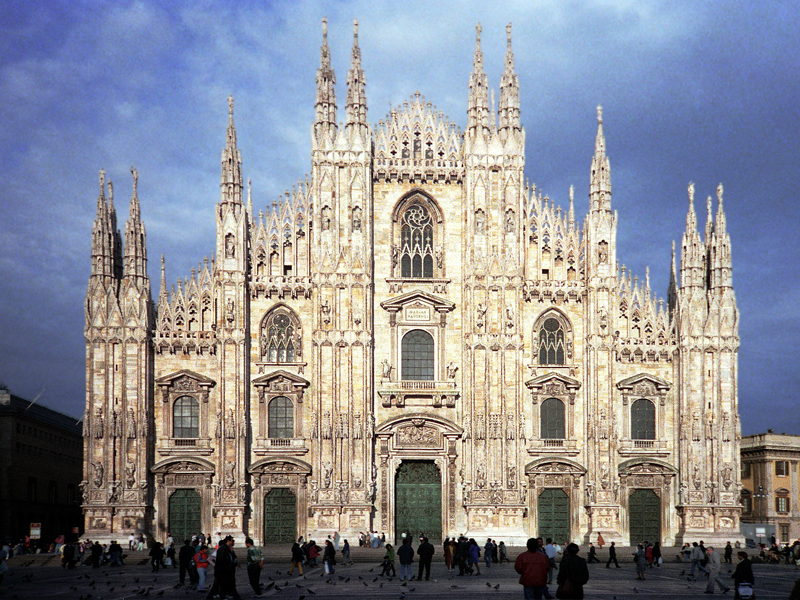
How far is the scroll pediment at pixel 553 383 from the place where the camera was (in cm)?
5200

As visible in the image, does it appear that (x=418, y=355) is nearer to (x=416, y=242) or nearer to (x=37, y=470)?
(x=416, y=242)

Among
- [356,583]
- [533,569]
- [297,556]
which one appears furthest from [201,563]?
[533,569]

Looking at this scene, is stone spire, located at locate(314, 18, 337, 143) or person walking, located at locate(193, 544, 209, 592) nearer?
person walking, located at locate(193, 544, 209, 592)

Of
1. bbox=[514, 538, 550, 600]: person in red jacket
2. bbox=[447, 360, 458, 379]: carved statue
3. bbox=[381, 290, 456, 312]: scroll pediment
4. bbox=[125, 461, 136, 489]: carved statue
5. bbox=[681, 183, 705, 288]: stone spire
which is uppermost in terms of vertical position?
bbox=[681, 183, 705, 288]: stone spire

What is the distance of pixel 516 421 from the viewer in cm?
5131

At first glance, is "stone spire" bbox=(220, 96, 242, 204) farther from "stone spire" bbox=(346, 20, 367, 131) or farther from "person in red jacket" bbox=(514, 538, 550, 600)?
"person in red jacket" bbox=(514, 538, 550, 600)

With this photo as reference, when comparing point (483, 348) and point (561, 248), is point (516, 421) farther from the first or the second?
point (561, 248)

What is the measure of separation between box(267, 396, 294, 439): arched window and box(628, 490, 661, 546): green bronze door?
1757cm

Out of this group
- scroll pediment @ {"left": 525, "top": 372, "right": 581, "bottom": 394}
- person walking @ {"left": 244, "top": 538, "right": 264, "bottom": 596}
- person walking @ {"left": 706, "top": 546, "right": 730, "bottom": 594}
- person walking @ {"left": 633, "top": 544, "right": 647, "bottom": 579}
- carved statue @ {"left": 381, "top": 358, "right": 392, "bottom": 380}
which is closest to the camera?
person walking @ {"left": 244, "top": 538, "right": 264, "bottom": 596}

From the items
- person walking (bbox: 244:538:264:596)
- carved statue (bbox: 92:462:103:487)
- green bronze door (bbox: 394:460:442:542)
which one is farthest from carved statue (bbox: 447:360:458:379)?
person walking (bbox: 244:538:264:596)

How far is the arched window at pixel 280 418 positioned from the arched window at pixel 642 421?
57.1ft

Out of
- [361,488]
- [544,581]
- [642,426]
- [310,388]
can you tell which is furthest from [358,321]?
[544,581]

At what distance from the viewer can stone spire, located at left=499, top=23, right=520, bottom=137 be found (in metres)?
53.5

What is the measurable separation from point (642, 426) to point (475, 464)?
8.96 m
